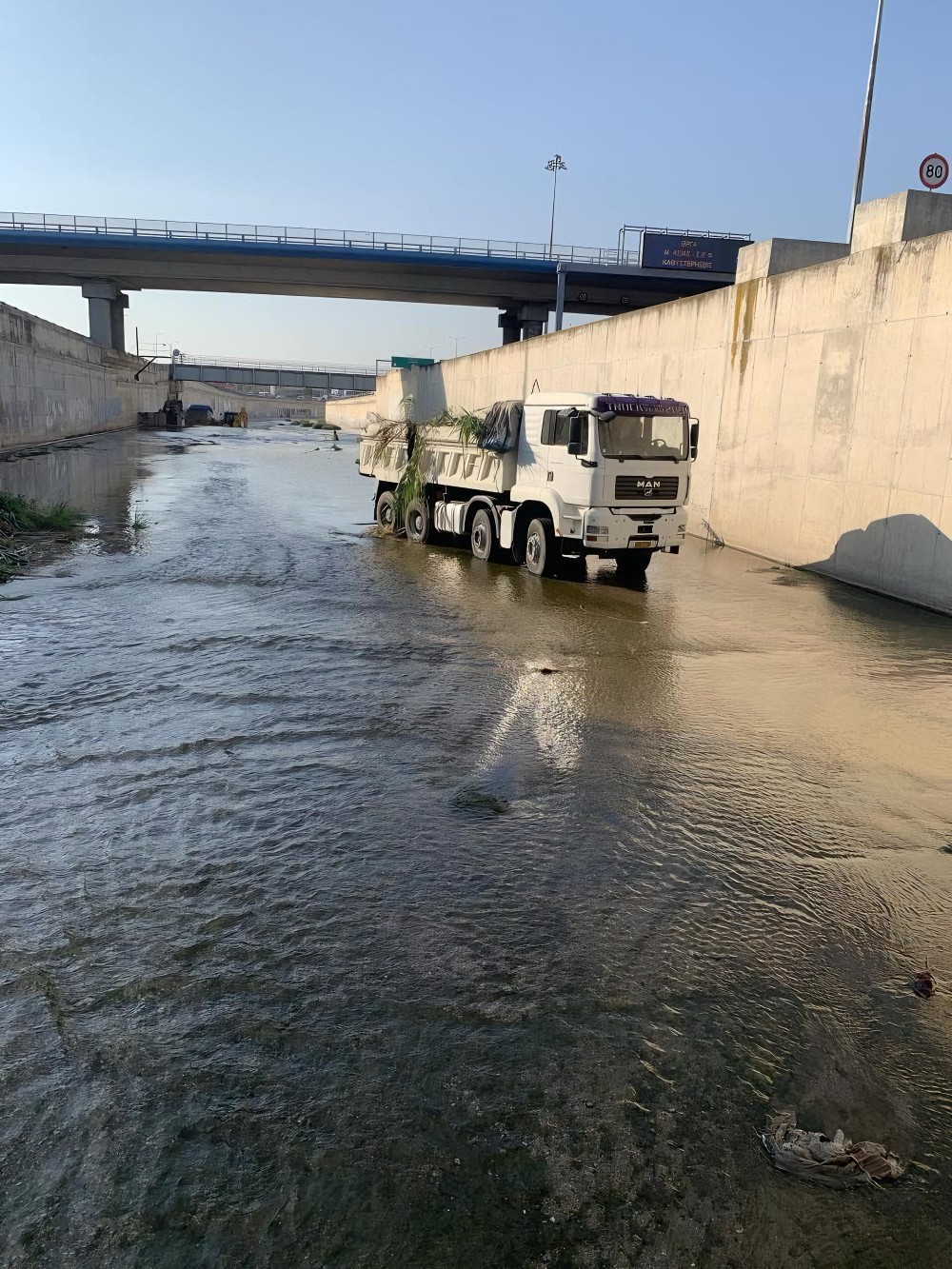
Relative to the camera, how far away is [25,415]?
3788 centimetres

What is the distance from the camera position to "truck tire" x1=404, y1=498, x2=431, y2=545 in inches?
728

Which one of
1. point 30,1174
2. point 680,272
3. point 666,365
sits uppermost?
point 680,272

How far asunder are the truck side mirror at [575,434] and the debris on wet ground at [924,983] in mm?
9991

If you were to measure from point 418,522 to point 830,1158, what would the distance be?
16.1 metres

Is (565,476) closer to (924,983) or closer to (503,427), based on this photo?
(503,427)

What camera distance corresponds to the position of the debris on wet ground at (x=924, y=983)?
4.51 m

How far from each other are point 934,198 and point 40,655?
16.1m

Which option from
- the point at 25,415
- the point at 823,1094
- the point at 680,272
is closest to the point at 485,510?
the point at 823,1094

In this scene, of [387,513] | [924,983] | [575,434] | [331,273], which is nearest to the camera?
[924,983]

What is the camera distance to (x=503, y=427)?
15531 millimetres

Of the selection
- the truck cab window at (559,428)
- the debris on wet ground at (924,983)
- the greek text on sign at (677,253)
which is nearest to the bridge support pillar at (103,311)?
the greek text on sign at (677,253)

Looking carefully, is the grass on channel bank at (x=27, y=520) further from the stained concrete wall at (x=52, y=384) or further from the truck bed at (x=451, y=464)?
the stained concrete wall at (x=52, y=384)

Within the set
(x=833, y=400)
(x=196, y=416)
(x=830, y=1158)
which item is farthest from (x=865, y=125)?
(x=196, y=416)

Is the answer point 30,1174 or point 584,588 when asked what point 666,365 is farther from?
point 30,1174
